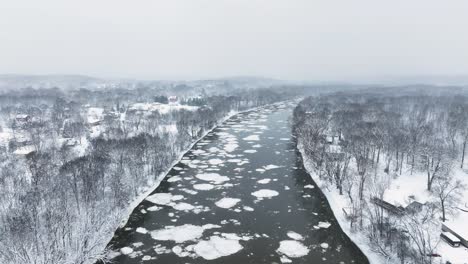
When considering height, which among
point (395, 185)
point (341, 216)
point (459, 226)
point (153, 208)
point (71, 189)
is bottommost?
point (153, 208)

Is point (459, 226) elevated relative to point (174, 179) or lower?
elevated

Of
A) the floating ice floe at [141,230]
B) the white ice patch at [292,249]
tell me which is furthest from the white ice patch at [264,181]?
the floating ice floe at [141,230]

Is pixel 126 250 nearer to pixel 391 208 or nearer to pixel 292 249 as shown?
pixel 292 249

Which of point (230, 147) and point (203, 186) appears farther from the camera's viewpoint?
point (230, 147)

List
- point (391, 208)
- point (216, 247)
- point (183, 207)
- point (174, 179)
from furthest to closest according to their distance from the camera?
point (174, 179)
point (183, 207)
point (391, 208)
point (216, 247)

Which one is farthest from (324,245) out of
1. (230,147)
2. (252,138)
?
(252,138)

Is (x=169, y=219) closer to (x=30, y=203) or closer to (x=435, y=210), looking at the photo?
(x=30, y=203)

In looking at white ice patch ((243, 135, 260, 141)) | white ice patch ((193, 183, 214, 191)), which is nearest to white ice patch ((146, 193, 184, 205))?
white ice patch ((193, 183, 214, 191))

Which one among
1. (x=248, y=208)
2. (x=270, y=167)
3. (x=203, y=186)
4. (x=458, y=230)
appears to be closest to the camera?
(x=458, y=230)
